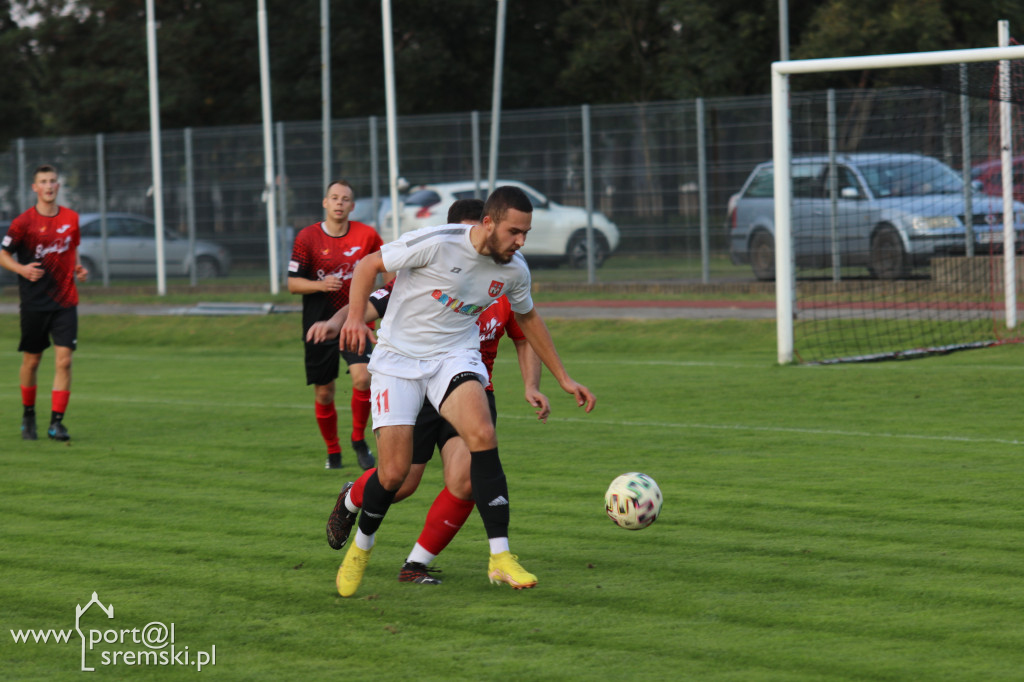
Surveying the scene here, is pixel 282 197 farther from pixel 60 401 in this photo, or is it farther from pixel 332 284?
pixel 332 284

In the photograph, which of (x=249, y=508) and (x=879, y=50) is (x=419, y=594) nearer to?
(x=249, y=508)

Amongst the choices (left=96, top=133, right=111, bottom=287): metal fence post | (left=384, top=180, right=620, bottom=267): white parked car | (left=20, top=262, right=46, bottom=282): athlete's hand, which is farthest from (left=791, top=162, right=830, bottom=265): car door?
(left=96, top=133, right=111, bottom=287): metal fence post

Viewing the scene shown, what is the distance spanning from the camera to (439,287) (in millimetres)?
5406

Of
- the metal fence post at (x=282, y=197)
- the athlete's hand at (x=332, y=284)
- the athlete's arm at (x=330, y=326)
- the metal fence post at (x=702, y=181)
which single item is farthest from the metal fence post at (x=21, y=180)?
the athlete's arm at (x=330, y=326)

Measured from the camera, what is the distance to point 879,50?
27484 millimetres

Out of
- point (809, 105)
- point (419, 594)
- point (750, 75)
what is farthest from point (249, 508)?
point (750, 75)

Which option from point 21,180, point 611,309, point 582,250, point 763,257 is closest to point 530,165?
point 582,250

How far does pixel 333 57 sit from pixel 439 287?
3110 cm

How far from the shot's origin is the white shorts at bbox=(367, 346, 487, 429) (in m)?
5.40

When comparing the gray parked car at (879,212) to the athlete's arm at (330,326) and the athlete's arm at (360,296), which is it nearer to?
the athlete's arm at (330,326)

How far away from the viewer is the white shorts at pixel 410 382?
5402 mm

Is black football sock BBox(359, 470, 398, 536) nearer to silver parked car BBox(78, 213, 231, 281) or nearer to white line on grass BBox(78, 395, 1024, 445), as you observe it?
white line on grass BBox(78, 395, 1024, 445)

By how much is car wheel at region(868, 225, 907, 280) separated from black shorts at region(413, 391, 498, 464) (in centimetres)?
1210

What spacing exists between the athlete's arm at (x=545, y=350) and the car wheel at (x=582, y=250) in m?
15.5
